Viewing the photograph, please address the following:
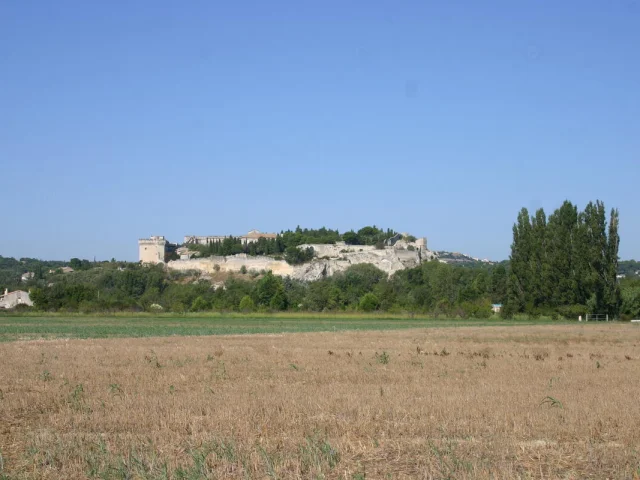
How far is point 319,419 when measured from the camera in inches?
504

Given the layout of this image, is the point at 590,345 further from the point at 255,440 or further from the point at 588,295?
the point at 588,295

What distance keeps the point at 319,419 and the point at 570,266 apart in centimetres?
6202

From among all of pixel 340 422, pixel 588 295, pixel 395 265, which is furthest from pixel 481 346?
pixel 395 265

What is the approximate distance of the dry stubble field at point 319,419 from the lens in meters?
9.60

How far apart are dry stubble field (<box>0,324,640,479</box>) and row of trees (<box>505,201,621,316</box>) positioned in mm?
47369

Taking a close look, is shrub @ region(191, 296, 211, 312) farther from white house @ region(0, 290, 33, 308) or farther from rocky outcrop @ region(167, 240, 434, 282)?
rocky outcrop @ region(167, 240, 434, 282)

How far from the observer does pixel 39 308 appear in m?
99.8

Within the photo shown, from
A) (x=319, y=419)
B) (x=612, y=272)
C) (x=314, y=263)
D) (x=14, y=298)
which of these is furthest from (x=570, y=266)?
(x=314, y=263)

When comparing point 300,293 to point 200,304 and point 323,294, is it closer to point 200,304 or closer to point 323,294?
point 323,294

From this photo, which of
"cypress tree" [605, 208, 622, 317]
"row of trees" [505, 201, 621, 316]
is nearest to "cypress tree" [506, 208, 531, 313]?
"row of trees" [505, 201, 621, 316]

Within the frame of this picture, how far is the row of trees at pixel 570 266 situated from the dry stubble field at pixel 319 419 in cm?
4737

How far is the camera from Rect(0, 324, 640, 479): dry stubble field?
960 centimetres

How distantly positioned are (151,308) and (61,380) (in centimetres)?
8799

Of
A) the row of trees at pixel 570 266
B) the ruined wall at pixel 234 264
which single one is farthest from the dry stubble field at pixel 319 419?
the ruined wall at pixel 234 264
